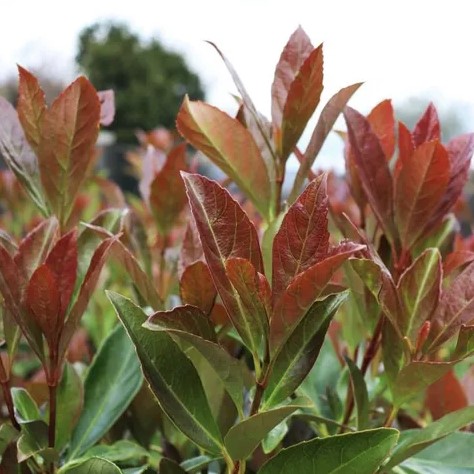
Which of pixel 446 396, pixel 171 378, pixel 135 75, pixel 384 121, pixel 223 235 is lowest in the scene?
pixel 446 396

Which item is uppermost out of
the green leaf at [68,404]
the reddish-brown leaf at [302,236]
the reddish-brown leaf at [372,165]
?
the reddish-brown leaf at [372,165]

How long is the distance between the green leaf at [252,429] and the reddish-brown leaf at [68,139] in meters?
0.35

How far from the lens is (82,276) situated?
678 millimetres

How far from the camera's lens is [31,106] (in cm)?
72

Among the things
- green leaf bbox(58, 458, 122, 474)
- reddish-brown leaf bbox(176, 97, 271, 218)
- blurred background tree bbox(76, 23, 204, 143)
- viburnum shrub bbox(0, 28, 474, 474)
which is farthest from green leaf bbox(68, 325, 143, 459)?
blurred background tree bbox(76, 23, 204, 143)

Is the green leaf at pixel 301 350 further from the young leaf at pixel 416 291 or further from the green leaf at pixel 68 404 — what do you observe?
the green leaf at pixel 68 404

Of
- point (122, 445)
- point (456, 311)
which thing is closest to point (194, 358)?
point (122, 445)

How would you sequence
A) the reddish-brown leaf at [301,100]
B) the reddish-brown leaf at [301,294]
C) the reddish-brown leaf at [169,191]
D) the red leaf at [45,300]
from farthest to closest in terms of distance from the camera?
the reddish-brown leaf at [169,191] → the reddish-brown leaf at [301,100] → the red leaf at [45,300] → the reddish-brown leaf at [301,294]

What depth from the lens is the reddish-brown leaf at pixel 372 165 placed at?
2.38 ft

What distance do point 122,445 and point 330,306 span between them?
0.30 m

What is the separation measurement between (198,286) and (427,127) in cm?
35

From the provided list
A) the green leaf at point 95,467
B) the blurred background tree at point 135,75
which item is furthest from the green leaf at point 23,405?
the blurred background tree at point 135,75

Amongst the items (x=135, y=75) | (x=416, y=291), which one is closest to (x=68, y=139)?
(x=416, y=291)

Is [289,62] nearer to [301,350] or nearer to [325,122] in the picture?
[325,122]
